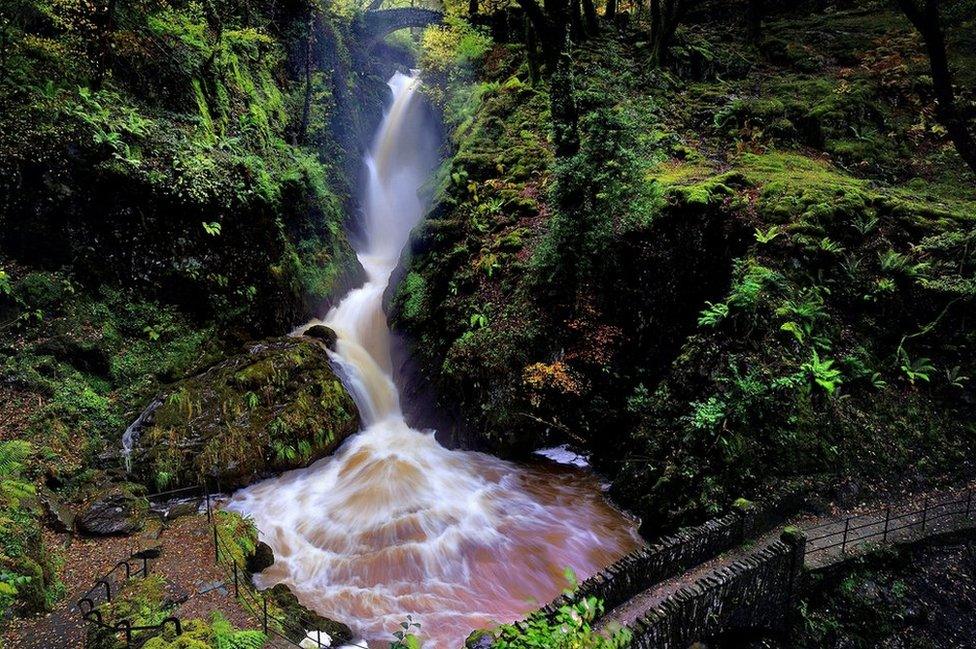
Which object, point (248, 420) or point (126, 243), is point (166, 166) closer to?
point (126, 243)

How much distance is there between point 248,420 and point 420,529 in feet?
14.8

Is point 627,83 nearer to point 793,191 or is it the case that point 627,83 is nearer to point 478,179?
point 478,179

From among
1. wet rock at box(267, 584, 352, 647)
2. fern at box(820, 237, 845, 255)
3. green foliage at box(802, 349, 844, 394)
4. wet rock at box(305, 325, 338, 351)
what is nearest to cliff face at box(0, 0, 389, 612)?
wet rock at box(305, 325, 338, 351)

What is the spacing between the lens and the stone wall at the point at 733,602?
5566 mm

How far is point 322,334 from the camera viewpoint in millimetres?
13930

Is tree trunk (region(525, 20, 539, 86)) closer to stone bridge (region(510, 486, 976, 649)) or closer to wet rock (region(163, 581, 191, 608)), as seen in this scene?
stone bridge (region(510, 486, 976, 649))

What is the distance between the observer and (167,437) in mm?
9828

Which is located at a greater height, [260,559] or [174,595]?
[174,595]

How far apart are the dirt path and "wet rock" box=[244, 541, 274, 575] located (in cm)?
73

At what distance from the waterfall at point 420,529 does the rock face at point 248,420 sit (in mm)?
564

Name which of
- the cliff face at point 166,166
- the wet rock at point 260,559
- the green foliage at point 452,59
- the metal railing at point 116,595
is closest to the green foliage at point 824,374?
the metal railing at point 116,595

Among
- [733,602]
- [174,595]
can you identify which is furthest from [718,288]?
[174,595]

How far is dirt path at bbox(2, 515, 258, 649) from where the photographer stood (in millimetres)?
5633

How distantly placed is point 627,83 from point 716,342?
37.4 ft
